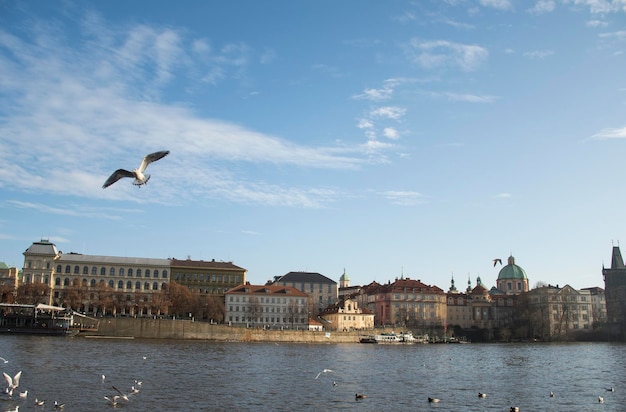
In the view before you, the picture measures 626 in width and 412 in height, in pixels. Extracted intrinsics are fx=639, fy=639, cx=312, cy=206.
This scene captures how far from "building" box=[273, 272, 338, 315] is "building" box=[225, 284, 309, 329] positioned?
2491 cm

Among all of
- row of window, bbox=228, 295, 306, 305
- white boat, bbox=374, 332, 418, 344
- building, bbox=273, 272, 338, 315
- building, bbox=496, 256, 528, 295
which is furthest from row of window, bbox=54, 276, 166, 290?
building, bbox=496, 256, 528, 295

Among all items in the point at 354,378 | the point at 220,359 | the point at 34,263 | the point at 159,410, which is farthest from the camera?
the point at 34,263

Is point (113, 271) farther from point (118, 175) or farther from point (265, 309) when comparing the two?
point (118, 175)

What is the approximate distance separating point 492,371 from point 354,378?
51.9 feet

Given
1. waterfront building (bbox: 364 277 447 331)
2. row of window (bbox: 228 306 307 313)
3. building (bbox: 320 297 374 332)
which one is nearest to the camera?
row of window (bbox: 228 306 307 313)

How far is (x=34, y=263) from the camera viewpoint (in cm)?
12769

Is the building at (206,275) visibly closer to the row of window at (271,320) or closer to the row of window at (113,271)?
the row of window at (113,271)

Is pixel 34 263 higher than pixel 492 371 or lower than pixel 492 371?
higher

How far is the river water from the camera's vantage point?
31.4 m

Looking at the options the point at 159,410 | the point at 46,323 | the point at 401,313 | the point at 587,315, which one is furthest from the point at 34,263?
the point at 587,315

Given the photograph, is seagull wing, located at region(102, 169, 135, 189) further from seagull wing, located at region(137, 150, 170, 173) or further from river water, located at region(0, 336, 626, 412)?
river water, located at region(0, 336, 626, 412)

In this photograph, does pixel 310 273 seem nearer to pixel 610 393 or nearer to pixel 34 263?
pixel 34 263

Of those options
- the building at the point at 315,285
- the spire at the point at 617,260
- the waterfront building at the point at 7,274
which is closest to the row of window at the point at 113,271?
the waterfront building at the point at 7,274

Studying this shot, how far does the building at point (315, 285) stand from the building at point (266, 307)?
24909mm
